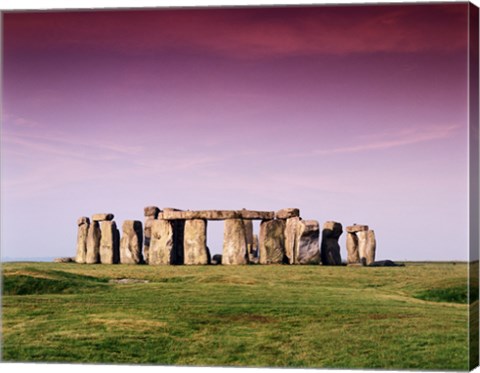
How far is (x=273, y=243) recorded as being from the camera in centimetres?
2831

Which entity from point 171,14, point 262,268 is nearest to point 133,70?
point 171,14

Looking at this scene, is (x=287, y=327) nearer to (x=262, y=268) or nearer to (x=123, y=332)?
(x=123, y=332)

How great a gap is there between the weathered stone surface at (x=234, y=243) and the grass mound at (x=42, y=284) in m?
6.20

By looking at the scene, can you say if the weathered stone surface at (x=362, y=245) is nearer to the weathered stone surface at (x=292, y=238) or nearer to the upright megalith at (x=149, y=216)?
the weathered stone surface at (x=292, y=238)

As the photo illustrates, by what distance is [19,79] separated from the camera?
802 inches

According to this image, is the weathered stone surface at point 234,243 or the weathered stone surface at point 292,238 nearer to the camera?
the weathered stone surface at point 292,238

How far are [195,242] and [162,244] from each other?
1.30 meters

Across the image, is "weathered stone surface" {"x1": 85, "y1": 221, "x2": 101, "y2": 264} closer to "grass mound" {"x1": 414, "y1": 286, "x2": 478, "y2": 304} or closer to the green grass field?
the green grass field

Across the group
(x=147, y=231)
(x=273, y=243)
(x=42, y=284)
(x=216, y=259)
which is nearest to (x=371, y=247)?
(x=273, y=243)

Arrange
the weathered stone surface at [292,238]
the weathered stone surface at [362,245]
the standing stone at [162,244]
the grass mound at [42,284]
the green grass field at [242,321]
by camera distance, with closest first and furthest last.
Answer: the green grass field at [242,321] → the grass mound at [42,284] → the weathered stone surface at [292,238] → the weathered stone surface at [362,245] → the standing stone at [162,244]

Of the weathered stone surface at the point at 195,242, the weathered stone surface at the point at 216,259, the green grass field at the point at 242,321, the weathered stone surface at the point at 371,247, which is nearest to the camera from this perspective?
the green grass field at the point at 242,321

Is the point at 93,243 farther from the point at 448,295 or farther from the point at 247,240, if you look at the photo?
the point at 448,295

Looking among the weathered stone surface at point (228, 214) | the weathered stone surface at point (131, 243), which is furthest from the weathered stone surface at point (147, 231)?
the weathered stone surface at point (228, 214)

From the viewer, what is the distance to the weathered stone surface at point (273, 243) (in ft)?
92.3
